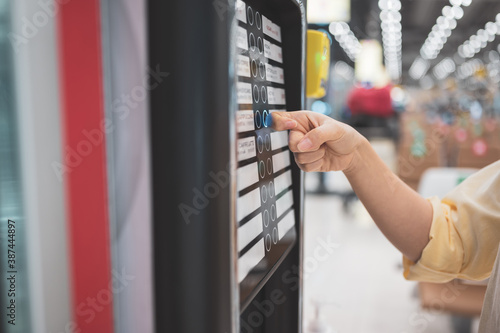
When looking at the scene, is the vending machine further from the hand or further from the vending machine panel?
the hand

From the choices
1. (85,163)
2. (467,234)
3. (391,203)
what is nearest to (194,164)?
(391,203)

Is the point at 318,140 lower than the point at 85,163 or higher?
higher

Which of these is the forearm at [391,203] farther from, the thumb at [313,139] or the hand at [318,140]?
the thumb at [313,139]

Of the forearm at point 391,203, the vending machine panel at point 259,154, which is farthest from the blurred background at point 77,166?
the vending machine panel at point 259,154

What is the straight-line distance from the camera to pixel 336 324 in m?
3.16

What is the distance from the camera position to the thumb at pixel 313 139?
0.85 meters

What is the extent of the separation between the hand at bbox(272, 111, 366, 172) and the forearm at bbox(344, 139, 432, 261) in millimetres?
50

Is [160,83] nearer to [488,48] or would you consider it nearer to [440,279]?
[440,279]

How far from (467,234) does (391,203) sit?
204 mm

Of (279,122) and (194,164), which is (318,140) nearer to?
(279,122)

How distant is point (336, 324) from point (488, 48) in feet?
66.1

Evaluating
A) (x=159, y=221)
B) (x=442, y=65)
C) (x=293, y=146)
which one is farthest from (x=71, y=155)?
(x=442, y=65)

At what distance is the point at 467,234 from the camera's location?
1.14 meters

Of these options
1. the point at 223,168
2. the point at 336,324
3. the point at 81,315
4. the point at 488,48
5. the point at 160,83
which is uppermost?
the point at 488,48
